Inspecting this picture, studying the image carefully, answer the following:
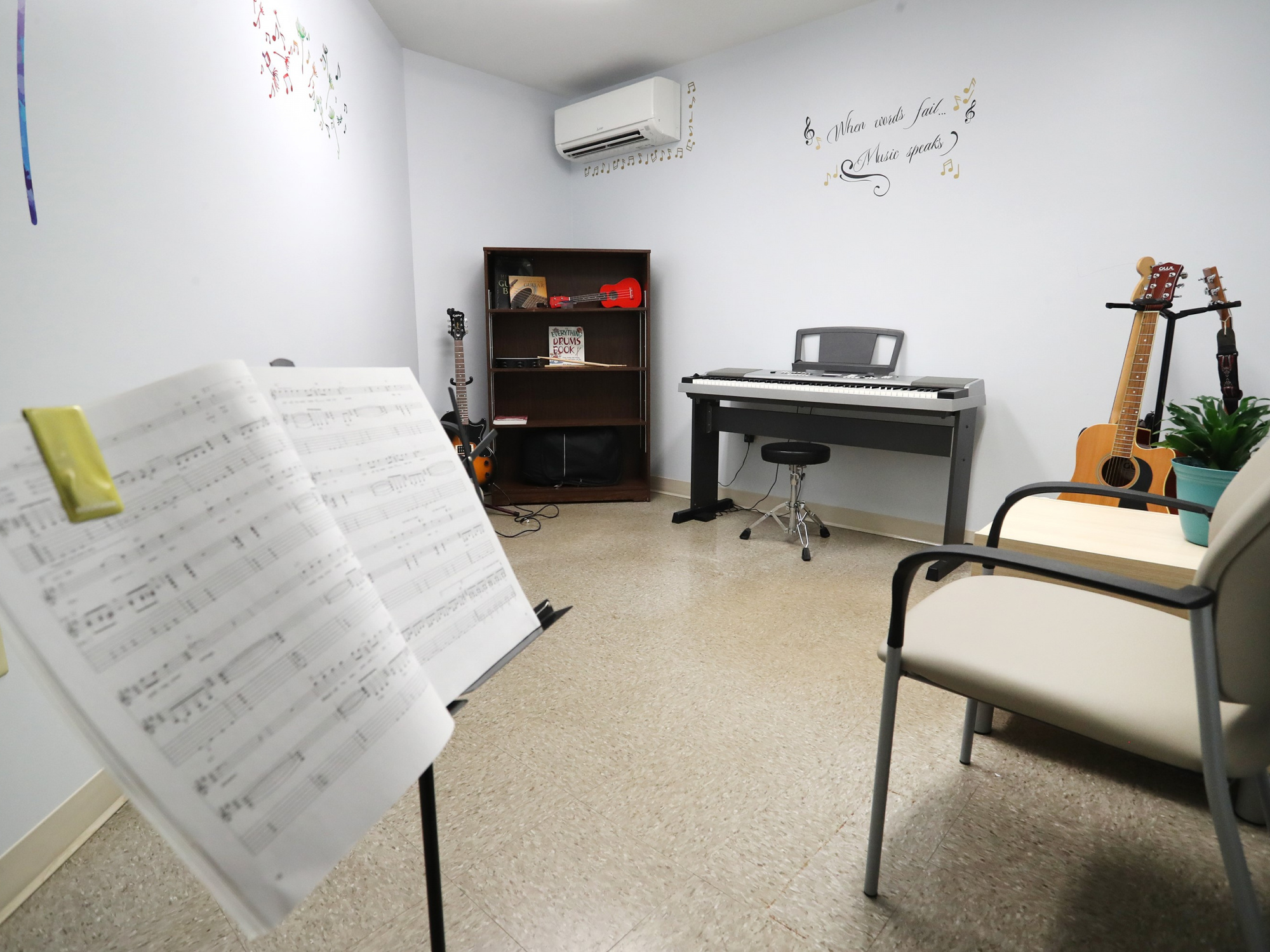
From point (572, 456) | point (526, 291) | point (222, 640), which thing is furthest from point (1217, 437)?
point (526, 291)

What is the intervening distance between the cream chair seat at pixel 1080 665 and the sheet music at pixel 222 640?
872mm

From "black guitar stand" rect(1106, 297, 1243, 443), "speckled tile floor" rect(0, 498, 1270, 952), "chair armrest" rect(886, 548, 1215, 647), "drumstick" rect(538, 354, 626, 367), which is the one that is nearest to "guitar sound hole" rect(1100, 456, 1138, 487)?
"black guitar stand" rect(1106, 297, 1243, 443)

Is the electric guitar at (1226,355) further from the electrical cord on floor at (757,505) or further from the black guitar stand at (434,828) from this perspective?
the black guitar stand at (434,828)

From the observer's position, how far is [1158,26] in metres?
2.56

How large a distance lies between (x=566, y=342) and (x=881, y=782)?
3.50 meters

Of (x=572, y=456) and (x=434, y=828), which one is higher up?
(x=434, y=828)

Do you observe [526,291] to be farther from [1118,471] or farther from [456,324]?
[1118,471]

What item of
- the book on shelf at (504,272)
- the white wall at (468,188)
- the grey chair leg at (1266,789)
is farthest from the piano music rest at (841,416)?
the grey chair leg at (1266,789)

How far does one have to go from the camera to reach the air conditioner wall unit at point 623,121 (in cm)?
381

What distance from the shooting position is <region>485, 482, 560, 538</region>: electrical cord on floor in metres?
3.54

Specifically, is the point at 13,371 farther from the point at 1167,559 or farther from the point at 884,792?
the point at 1167,559

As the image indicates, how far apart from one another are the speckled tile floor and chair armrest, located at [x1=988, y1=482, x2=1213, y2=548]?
0.59 m

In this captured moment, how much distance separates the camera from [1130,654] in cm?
112

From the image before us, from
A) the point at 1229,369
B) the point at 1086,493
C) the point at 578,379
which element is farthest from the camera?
the point at 578,379
